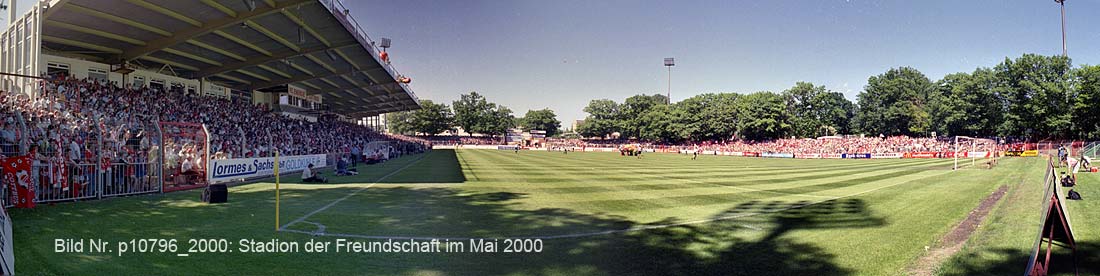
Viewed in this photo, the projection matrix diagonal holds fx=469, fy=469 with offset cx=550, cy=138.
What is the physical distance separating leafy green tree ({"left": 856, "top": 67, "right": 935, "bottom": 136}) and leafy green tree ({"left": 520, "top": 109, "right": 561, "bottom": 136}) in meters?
77.7

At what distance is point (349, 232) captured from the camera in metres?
7.98

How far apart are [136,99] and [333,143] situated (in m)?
13.7

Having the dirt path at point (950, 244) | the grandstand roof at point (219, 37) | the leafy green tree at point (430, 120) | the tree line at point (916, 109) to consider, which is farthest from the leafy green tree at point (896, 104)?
the leafy green tree at point (430, 120)

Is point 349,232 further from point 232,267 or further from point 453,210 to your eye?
point 453,210

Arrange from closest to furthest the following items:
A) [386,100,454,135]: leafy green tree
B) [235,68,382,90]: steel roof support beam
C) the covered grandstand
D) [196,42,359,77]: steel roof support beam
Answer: the covered grandstand, [196,42,359,77]: steel roof support beam, [235,68,382,90]: steel roof support beam, [386,100,454,135]: leafy green tree

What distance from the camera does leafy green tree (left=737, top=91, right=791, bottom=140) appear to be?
246 ft

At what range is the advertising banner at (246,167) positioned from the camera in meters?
15.9

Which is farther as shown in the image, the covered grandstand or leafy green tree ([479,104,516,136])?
leafy green tree ([479,104,516,136])

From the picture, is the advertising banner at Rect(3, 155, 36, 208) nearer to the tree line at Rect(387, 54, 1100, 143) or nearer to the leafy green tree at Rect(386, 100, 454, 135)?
the tree line at Rect(387, 54, 1100, 143)

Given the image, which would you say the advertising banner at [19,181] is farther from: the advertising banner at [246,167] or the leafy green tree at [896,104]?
the leafy green tree at [896,104]

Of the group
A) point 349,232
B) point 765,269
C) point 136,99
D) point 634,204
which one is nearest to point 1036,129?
point 634,204

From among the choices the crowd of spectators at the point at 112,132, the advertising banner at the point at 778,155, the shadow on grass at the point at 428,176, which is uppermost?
the crowd of spectators at the point at 112,132

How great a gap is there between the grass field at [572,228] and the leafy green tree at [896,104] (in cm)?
6789

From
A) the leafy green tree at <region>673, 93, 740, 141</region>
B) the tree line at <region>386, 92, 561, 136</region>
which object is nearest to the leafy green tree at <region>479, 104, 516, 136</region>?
the tree line at <region>386, 92, 561, 136</region>
